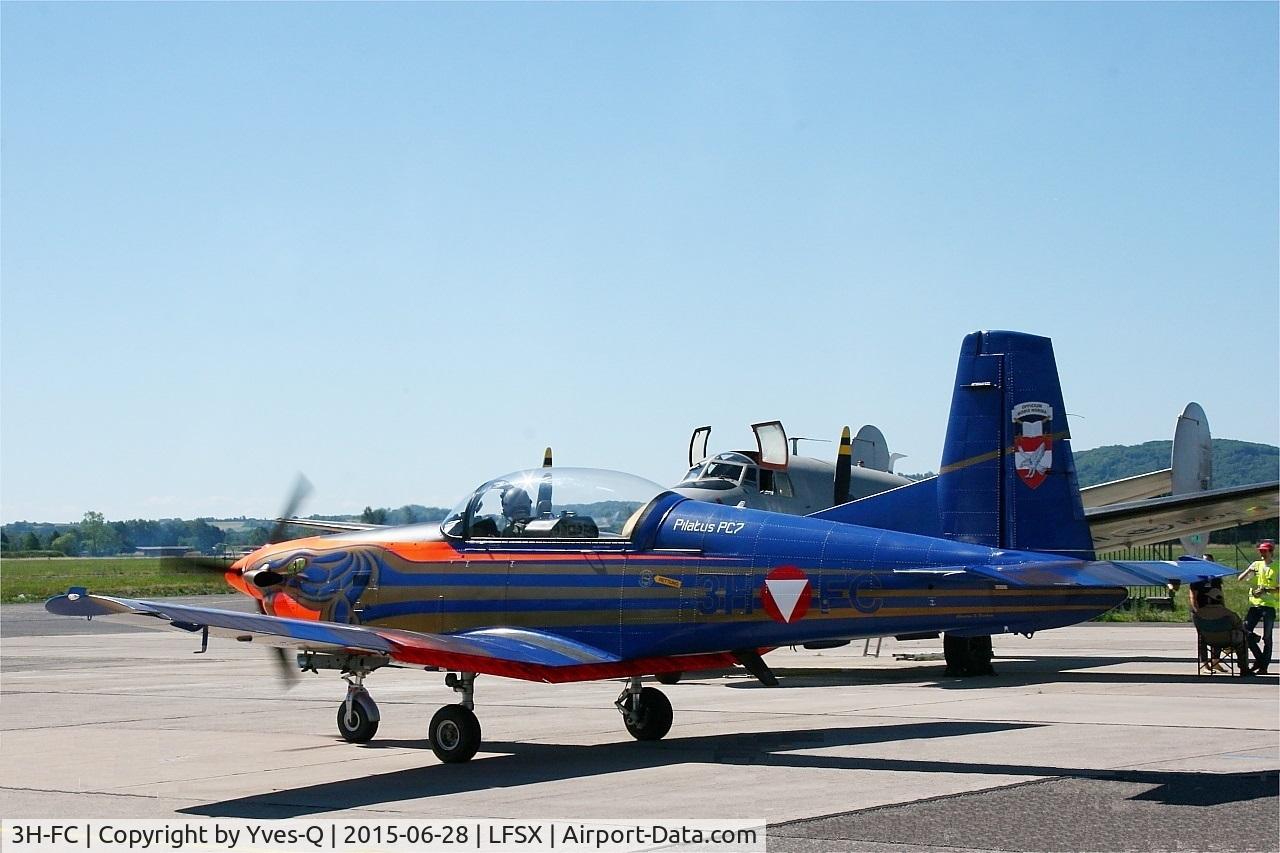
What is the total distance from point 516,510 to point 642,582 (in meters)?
1.44

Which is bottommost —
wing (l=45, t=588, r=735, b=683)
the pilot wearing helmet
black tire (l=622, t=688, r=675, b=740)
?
black tire (l=622, t=688, r=675, b=740)

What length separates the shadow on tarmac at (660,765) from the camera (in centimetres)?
959

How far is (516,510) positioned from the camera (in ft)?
42.0

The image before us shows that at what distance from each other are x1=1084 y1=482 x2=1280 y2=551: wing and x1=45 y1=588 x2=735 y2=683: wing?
9.49m

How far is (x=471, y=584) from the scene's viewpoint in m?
12.7

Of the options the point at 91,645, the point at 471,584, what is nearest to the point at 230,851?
the point at 471,584

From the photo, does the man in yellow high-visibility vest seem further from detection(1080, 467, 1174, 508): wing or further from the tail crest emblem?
detection(1080, 467, 1174, 508): wing

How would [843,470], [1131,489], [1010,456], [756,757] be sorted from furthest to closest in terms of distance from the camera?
[1131,489]
[843,470]
[1010,456]
[756,757]

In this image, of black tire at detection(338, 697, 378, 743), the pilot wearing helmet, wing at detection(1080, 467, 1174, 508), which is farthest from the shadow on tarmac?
wing at detection(1080, 467, 1174, 508)

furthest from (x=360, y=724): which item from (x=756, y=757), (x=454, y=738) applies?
(x=756, y=757)

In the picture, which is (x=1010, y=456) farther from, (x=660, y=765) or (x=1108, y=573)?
(x=660, y=765)

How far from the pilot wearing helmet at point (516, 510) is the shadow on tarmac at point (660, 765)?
1956 mm

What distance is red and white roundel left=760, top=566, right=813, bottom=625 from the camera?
1155 cm

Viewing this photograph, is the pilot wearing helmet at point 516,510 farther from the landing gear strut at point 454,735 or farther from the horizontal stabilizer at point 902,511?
the horizontal stabilizer at point 902,511
